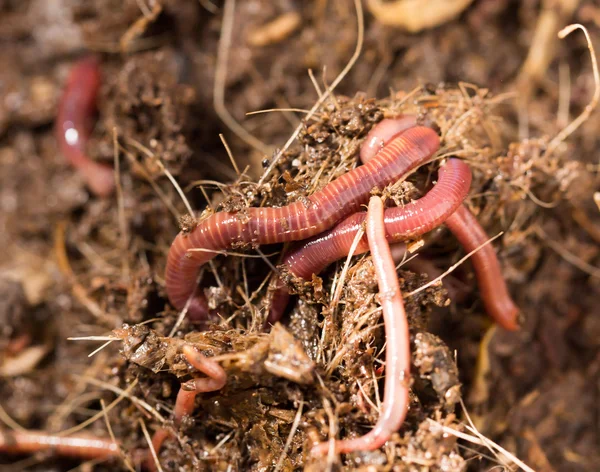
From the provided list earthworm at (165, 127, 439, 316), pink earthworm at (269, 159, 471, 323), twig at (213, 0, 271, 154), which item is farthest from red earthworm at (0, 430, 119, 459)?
twig at (213, 0, 271, 154)

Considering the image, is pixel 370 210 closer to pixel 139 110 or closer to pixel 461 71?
pixel 139 110

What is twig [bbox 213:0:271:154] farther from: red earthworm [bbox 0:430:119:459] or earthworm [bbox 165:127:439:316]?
red earthworm [bbox 0:430:119:459]

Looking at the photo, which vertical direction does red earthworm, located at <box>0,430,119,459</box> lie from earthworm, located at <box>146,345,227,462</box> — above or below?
below

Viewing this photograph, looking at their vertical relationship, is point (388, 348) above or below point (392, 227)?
below

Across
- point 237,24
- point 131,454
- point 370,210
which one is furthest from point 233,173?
point 131,454

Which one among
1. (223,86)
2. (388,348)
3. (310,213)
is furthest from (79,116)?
(388,348)

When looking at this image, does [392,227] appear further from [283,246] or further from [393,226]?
[283,246]

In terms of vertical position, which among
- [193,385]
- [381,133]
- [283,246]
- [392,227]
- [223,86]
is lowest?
[193,385]
